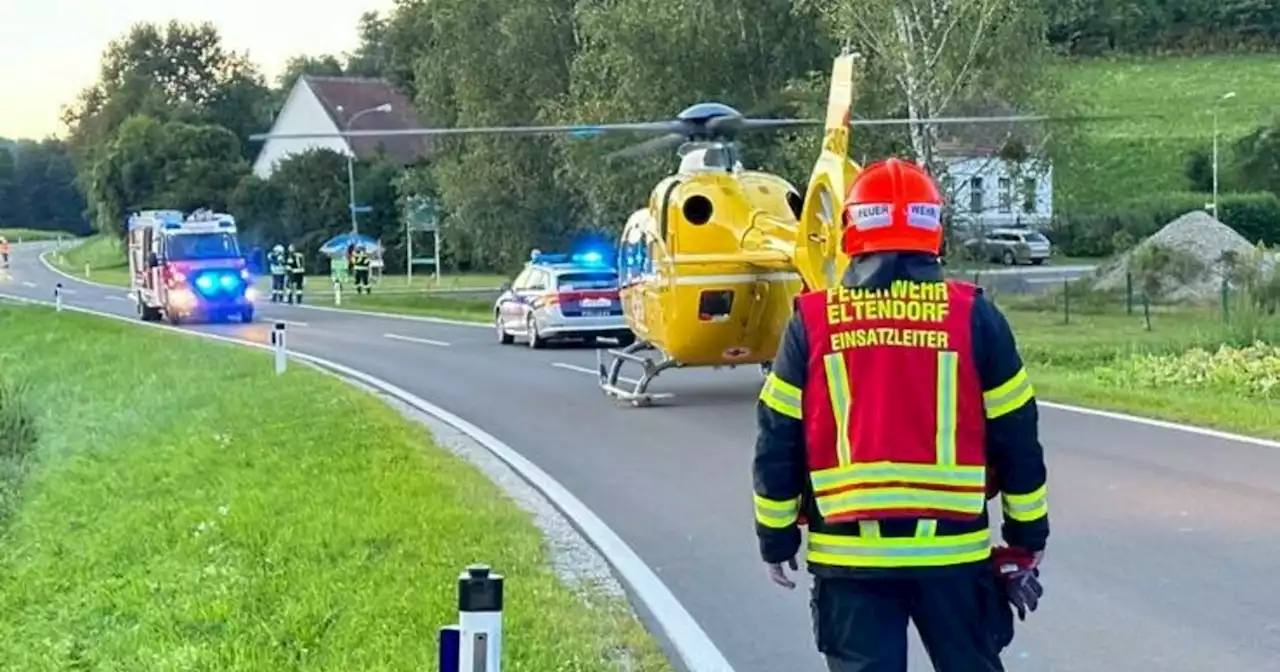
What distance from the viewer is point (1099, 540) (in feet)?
34.3

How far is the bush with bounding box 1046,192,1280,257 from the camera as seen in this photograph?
63.2 meters

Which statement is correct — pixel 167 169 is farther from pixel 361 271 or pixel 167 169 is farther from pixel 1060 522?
pixel 1060 522

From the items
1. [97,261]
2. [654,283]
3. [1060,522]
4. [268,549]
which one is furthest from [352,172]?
[1060,522]

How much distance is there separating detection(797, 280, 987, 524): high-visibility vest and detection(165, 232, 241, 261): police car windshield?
37.6m

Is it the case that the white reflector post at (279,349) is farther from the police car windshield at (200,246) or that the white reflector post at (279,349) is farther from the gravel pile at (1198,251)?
the gravel pile at (1198,251)

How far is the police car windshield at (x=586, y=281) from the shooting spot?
2956 cm

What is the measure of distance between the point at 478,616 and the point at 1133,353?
64.6ft

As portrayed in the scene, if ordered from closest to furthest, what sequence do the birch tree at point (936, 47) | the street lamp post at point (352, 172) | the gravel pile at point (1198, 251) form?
the gravel pile at point (1198, 251)
the birch tree at point (936, 47)
the street lamp post at point (352, 172)

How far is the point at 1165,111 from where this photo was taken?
7250cm

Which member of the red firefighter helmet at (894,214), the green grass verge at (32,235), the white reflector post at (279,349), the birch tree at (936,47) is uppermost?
the birch tree at (936,47)

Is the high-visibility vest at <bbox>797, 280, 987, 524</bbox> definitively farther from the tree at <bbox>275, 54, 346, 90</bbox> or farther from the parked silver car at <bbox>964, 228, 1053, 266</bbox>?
the tree at <bbox>275, 54, 346, 90</bbox>

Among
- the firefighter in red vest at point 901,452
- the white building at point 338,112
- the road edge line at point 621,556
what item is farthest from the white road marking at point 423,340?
the white building at point 338,112

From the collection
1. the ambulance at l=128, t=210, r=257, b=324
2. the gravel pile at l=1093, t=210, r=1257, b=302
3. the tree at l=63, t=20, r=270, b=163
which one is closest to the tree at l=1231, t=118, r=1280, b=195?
the gravel pile at l=1093, t=210, r=1257, b=302

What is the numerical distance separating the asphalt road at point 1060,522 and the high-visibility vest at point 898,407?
9.59 feet
